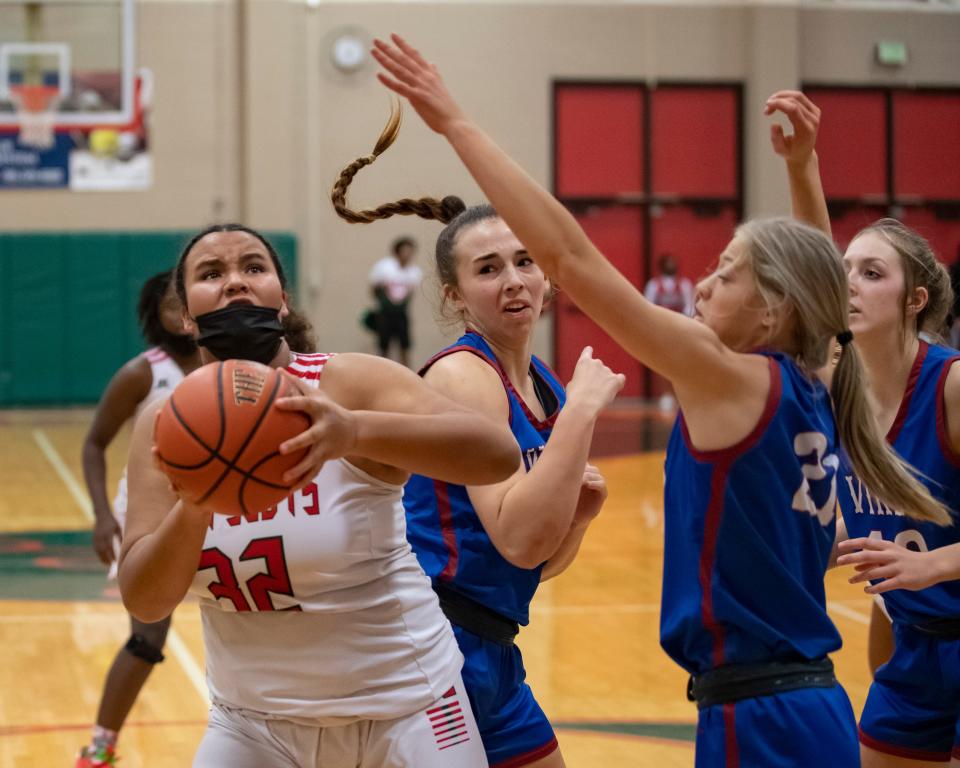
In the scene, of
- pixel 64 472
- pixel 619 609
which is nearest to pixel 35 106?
pixel 64 472

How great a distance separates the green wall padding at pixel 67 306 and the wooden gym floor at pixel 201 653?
20.6ft

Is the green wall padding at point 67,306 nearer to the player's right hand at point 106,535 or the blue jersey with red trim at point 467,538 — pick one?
the player's right hand at point 106,535

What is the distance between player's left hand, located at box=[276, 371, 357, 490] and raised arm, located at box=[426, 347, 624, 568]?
0.65 meters

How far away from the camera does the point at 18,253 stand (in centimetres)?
1647

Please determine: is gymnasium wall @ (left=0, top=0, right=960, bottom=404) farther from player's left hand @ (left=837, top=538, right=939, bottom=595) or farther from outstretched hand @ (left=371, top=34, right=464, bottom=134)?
outstretched hand @ (left=371, top=34, right=464, bottom=134)

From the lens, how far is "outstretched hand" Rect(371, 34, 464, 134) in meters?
2.29

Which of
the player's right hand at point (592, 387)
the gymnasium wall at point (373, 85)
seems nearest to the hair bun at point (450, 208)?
the player's right hand at point (592, 387)

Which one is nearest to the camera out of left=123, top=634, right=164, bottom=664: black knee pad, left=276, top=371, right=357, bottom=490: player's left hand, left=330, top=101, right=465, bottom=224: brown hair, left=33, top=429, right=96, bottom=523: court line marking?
left=276, top=371, right=357, bottom=490: player's left hand

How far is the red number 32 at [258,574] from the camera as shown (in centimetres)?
240

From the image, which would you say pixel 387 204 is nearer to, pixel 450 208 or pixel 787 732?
pixel 450 208

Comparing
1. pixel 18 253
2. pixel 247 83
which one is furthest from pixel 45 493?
pixel 247 83

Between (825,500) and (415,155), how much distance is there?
15.6 meters

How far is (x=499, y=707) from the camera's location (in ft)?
9.78

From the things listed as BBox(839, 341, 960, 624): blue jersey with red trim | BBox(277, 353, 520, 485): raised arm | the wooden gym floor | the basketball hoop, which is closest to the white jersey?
the basketball hoop
